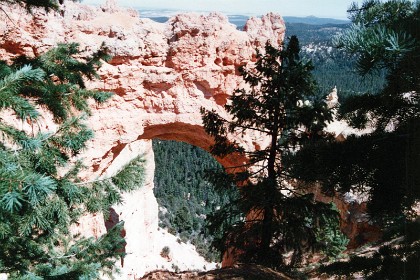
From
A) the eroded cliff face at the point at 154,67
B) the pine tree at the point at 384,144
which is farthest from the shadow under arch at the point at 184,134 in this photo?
the pine tree at the point at 384,144

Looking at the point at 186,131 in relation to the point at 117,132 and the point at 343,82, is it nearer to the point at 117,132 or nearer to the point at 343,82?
the point at 117,132

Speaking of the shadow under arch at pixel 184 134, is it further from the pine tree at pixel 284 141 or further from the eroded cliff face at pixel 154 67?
the pine tree at pixel 284 141

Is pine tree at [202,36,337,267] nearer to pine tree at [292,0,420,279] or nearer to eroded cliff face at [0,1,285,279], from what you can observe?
pine tree at [292,0,420,279]

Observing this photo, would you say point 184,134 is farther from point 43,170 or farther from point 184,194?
point 184,194

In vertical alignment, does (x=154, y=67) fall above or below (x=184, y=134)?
above

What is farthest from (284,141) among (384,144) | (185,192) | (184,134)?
(185,192)

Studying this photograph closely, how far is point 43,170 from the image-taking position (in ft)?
11.3

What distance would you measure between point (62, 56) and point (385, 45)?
404 cm

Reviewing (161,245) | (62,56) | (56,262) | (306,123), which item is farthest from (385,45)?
(161,245)

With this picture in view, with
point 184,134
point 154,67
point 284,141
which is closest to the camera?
point 284,141

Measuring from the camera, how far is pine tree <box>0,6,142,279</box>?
2.76 meters

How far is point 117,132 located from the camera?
35.4 feet

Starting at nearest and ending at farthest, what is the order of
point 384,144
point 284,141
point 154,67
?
point 384,144, point 284,141, point 154,67

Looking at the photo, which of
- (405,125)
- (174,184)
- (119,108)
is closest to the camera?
(405,125)
